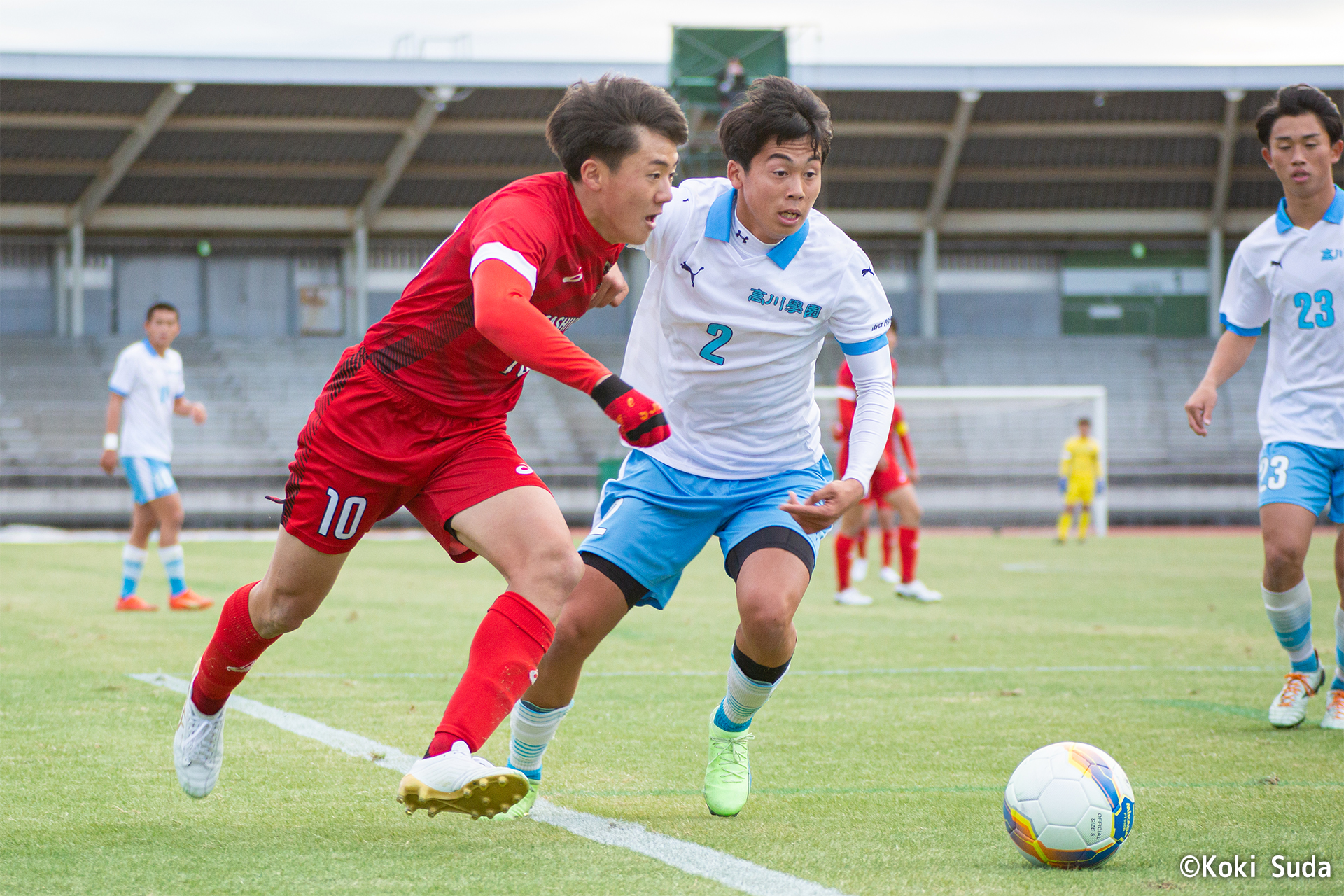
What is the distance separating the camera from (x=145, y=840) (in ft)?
11.6

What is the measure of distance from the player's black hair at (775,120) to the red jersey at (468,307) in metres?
0.58

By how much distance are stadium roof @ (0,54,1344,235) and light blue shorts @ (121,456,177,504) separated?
20.4 m

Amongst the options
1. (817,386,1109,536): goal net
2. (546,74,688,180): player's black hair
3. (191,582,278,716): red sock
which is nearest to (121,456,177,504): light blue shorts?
(191,582,278,716): red sock

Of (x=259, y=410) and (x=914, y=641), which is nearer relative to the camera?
(x=914, y=641)

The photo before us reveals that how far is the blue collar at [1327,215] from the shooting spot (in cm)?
545

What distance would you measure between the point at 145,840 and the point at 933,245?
34.0 m

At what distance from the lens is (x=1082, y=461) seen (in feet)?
72.8

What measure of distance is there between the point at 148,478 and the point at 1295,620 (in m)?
7.89

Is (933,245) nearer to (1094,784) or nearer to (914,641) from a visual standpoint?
(914,641)

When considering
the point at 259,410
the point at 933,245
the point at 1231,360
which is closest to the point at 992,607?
the point at 1231,360

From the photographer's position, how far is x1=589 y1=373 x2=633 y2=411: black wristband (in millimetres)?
2998

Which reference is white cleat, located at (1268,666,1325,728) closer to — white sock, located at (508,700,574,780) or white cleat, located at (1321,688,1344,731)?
white cleat, located at (1321,688,1344,731)

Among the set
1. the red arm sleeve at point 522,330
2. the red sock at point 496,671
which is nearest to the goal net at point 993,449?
the red sock at point 496,671

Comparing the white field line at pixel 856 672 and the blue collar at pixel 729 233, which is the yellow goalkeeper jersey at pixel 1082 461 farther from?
the blue collar at pixel 729 233
